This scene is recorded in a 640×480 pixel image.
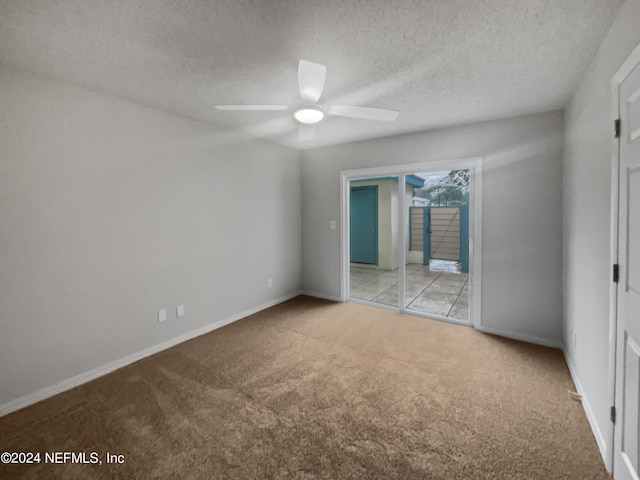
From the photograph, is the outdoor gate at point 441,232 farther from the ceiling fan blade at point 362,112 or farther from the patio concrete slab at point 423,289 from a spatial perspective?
the ceiling fan blade at point 362,112

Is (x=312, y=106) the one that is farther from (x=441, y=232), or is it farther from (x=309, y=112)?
(x=441, y=232)

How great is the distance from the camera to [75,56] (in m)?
1.89

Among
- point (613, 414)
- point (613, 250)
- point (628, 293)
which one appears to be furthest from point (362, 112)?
point (613, 414)

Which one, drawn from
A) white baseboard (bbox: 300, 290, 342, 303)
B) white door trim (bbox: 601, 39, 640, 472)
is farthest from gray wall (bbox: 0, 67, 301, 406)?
white door trim (bbox: 601, 39, 640, 472)

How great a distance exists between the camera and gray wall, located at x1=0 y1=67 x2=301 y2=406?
202cm

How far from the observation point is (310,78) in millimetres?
1881

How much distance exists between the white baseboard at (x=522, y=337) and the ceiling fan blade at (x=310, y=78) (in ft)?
10.4

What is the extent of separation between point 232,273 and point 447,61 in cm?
317

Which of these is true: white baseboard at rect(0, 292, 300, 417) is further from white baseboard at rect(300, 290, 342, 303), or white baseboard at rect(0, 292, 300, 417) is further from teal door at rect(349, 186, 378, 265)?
teal door at rect(349, 186, 378, 265)

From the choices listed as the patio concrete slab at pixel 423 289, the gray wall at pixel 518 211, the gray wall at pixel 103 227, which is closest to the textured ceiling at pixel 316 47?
the gray wall at pixel 103 227

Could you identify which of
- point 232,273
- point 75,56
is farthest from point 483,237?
point 75,56

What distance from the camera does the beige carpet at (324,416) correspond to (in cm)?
153

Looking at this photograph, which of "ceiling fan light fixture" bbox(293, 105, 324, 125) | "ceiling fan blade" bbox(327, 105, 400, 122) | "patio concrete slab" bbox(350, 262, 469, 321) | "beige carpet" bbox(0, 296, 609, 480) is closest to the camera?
"beige carpet" bbox(0, 296, 609, 480)

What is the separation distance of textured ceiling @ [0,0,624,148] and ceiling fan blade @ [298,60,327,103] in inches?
5.9
